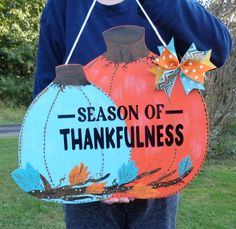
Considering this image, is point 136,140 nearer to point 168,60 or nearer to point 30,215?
point 168,60

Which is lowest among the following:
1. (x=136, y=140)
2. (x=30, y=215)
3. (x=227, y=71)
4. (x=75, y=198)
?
(x=30, y=215)

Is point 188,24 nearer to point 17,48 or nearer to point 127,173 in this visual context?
point 127,173

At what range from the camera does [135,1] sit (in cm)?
108

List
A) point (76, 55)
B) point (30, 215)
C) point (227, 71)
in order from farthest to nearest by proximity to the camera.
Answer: point (227, 71) < point (30, 215) < point (76, 55)

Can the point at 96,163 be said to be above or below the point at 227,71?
above

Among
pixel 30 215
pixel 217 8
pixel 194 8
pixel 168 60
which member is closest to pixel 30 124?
pixel 168 60

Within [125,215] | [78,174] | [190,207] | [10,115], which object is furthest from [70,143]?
[10,115]

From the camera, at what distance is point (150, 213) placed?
3.86 feet

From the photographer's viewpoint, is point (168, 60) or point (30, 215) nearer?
point (168, 60)

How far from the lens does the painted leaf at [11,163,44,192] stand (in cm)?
100

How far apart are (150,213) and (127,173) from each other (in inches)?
8.6

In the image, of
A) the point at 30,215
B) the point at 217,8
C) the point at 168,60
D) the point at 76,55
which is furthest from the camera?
the point at 217,8

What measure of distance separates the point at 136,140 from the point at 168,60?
0.20m

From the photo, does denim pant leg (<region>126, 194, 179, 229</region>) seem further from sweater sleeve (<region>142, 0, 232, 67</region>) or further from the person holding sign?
sweater sleeve (<region>142, 0, 232, 67</region>)
